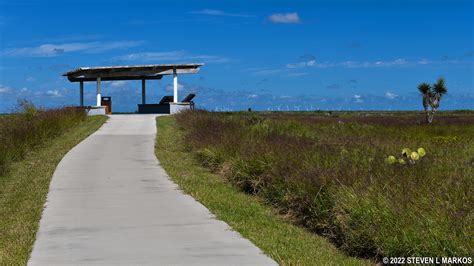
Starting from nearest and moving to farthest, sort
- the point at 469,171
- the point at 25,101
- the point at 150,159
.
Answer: the point at 469,171 < the point at 150,159 < the point at 25,101

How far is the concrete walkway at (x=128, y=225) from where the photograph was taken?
703 centimetres

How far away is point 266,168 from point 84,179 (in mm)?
4143

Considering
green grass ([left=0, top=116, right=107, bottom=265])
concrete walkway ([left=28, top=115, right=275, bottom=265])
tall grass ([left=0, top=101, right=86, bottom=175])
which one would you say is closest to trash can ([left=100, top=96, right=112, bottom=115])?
tall grass ([left=0, top=101, right=86, bottom=175])

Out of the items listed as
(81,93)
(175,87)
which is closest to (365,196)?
(175,87)

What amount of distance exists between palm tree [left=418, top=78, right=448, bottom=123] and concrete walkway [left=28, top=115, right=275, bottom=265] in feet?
107

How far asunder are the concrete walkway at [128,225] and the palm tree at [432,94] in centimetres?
3254

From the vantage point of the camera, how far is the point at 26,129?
2256 centimetres

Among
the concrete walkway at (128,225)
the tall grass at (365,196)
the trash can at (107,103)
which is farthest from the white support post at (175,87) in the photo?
the tall grass at (365,196)

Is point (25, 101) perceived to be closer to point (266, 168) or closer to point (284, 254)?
point (266, 168)

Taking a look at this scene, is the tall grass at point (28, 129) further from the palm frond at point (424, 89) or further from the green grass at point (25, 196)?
the palm frond at point (424, 89)

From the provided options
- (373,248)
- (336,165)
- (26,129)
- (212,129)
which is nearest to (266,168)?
(336,165)

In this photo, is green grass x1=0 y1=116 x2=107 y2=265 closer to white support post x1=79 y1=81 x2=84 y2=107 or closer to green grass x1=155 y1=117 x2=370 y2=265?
green grass x1=155 y1=117 x2=370 y2=265

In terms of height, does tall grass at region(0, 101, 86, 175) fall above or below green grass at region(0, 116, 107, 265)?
above

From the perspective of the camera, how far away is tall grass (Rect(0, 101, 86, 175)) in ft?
60.5
